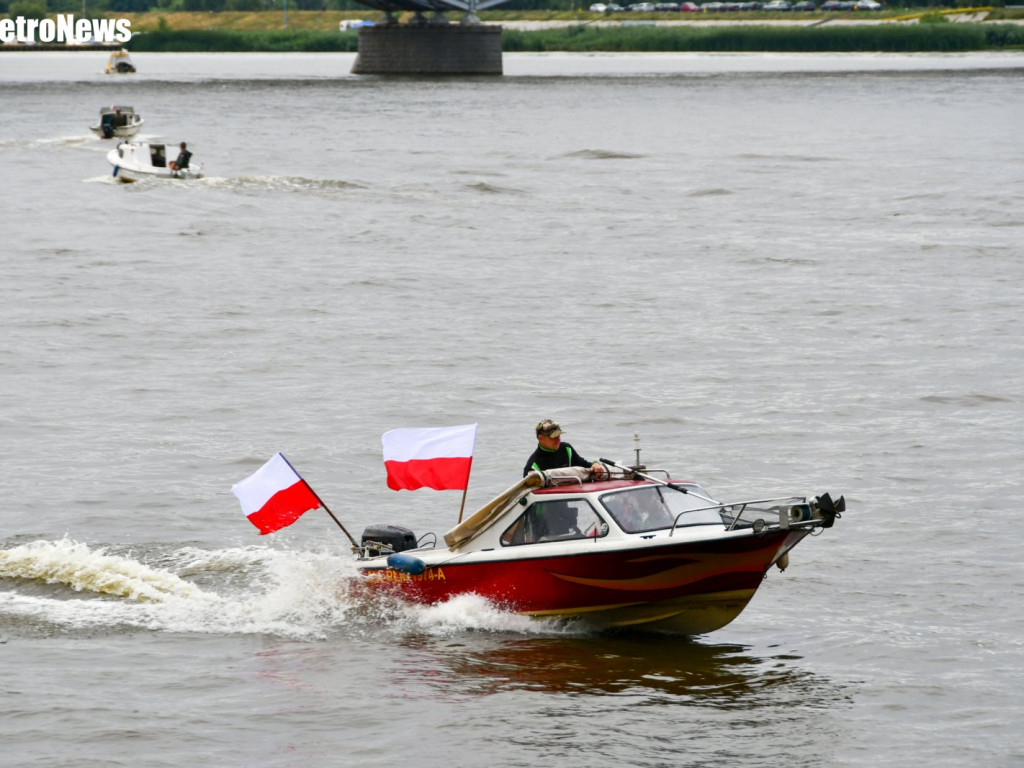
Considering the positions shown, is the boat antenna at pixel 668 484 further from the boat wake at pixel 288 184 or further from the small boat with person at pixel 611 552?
the boat wake at pixel 288 184

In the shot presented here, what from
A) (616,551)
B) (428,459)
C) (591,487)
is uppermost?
(591,487)

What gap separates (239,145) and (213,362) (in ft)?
167

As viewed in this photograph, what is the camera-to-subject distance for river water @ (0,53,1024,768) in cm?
1594

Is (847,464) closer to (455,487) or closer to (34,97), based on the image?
(455,487)

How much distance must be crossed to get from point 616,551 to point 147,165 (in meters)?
53.1

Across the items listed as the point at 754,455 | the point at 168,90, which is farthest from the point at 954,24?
the point at 754,455

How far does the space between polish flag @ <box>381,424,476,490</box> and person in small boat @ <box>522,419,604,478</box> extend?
1116mm

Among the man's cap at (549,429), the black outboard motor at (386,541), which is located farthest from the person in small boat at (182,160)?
the man's cap at (549,429)

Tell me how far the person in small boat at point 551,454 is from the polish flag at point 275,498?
271cm

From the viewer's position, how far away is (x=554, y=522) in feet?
55.8

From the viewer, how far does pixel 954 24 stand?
16475cm

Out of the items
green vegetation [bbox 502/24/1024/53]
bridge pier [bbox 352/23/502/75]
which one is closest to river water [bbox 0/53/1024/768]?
bridge pier [bbox 352/23/502/75]

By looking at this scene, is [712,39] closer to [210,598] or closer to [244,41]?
[244,41]

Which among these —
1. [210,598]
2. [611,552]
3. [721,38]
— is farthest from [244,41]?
[611,552]
